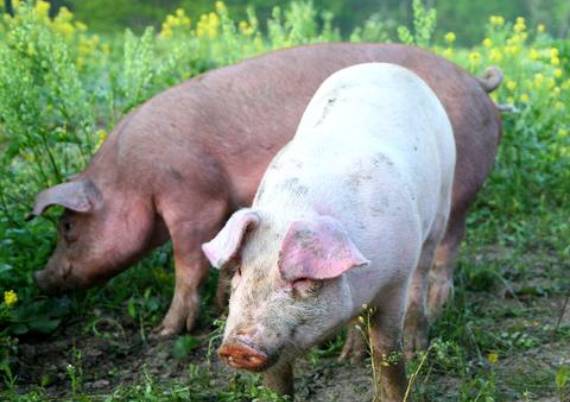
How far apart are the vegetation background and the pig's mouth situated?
0.51 metres

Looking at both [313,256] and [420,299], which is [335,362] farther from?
[313,256]

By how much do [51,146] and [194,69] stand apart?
5.91ft

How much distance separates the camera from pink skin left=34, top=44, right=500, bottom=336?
4.30 meters

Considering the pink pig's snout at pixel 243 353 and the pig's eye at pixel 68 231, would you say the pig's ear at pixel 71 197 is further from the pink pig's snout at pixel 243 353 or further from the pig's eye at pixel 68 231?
the pink pig's snout at pixel 243 353

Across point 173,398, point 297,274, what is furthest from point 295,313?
point 173,398

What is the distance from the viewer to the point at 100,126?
22.5ft

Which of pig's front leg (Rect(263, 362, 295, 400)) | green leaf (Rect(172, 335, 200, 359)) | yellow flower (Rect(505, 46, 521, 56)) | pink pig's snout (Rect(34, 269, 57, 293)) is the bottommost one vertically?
green leaf (Rect(172, 335, 200, 359))

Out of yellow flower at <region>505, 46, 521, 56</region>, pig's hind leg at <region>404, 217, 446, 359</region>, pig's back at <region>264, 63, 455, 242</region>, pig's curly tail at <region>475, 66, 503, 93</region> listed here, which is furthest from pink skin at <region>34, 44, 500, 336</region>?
yellow flower at <region>505, 46, 521, 56</region>

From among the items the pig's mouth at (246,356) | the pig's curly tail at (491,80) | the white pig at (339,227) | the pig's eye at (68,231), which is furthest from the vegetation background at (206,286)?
the pig's curly tail at (491,80)

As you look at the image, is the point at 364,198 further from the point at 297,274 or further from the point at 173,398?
the point at 173,398

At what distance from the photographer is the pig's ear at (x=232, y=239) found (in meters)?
2.50

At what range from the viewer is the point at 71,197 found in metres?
4.29

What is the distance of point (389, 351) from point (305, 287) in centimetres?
68

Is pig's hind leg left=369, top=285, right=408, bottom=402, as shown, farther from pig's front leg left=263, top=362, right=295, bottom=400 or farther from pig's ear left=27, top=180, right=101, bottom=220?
pig's ear left=27, top=180, right=101, bottom=220
